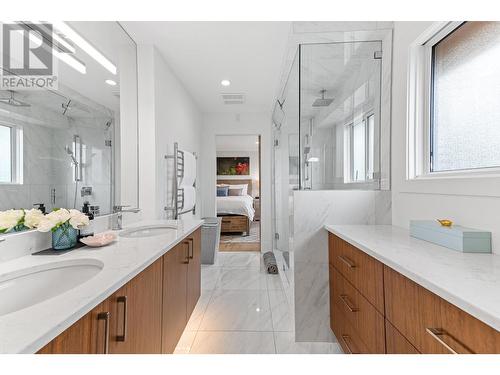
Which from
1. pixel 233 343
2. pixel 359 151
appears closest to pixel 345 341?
pixel 233 343

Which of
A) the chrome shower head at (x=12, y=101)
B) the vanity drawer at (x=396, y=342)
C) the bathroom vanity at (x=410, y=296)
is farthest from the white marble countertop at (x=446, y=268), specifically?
the chrome shower head at (x=12, y=101)

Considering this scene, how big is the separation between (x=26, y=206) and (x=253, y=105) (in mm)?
3573

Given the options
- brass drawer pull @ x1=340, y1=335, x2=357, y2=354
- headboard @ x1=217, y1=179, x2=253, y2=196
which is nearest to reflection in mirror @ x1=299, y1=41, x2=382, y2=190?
brass drawer pull @ x1=340, y1=335, x2=357, y2=354

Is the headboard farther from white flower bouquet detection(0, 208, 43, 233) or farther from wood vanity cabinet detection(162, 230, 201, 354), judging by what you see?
white flower bouquet detection(0, 208, 43, 233)

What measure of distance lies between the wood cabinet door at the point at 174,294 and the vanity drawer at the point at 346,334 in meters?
1.05

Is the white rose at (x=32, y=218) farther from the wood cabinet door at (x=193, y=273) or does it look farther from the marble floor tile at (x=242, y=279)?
the marble floor tile at (x=242, y=279)

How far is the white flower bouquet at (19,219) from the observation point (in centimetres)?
114

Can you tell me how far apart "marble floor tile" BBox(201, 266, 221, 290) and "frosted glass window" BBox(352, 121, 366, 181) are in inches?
78.0

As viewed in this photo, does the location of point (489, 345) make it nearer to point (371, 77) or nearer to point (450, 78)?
point (450, 78)

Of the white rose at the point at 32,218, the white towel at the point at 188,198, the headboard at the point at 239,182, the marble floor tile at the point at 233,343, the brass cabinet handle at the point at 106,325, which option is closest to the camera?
the brass cabinet handle at the point at 106,325

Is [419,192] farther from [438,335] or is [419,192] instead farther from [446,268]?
[438,335]

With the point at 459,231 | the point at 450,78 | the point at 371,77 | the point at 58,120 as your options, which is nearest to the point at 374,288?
the point at 459,231

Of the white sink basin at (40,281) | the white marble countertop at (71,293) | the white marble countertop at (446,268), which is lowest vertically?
the white sink basin at (40,281)

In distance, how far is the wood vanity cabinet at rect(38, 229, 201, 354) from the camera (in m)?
0.77
